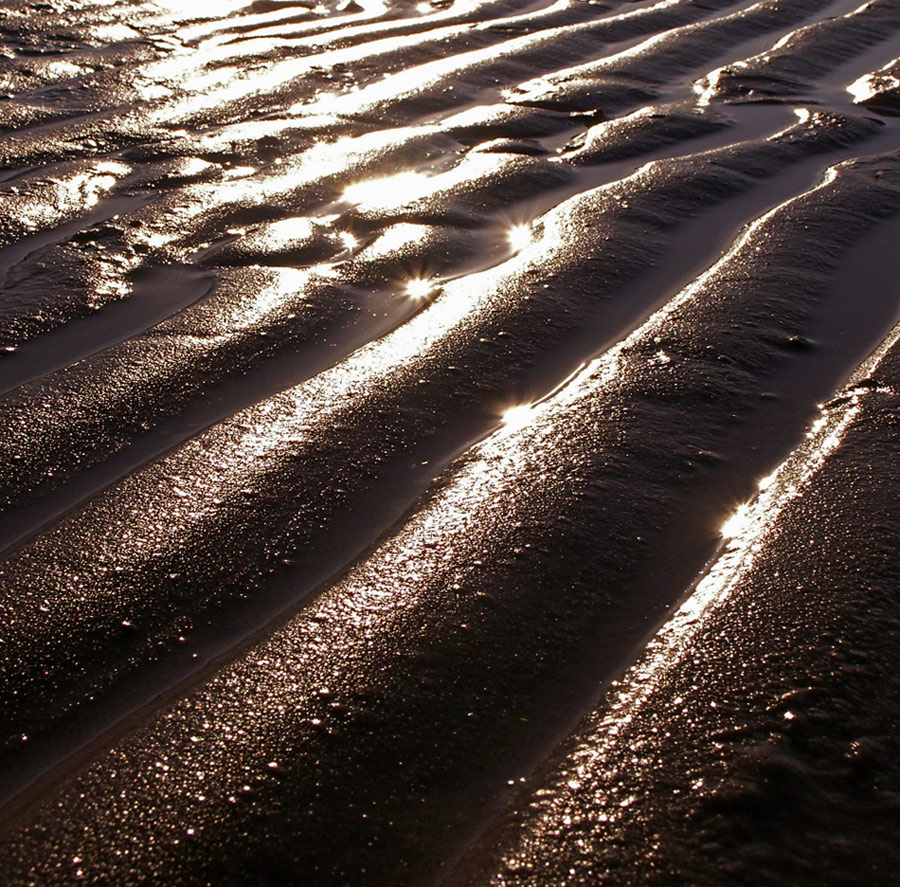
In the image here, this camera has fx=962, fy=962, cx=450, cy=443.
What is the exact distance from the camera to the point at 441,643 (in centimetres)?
148

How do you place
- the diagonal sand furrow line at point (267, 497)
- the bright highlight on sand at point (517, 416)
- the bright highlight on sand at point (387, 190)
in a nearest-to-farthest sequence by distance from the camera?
the diagonal sand furrow line at point (267, 497) → the bright highlight on sand at point (517, 416) → the bright highlight on sand at point (387, 190)

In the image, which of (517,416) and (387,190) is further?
(387,190)

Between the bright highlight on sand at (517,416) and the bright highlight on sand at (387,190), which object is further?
the bright highlight on sand at (387,190)

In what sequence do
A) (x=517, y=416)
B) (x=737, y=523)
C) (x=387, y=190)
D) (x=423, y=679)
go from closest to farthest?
(x=423, y=679)
(x=737, y=523)
(x=517, y=416)
(x=387, y=190)

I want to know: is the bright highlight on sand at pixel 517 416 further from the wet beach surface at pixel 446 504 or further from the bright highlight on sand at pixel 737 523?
the bright highlight on sand at pixel 737 523

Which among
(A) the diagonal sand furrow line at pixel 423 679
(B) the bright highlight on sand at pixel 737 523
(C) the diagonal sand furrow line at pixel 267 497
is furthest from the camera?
(B) the bright highlight on sand at pixel 737 523

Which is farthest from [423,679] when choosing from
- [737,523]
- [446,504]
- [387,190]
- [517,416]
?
[387,190]

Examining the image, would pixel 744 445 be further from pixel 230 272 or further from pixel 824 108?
pixel 824 108

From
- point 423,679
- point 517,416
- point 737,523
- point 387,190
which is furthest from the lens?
point 387,190

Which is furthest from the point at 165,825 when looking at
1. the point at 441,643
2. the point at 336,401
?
the point at 336,401

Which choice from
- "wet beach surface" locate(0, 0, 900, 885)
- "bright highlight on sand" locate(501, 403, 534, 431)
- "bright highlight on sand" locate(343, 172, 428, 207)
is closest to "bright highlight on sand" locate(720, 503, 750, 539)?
"wet beach surface" locate(0, 0, 900, 885)

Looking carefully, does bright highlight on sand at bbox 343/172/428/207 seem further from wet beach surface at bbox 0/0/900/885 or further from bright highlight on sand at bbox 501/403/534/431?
bright highlight on sand at bbox 501/403/534/431

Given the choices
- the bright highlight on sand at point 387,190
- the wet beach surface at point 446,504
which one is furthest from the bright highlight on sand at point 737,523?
the bright highlight on sand at point 387,190

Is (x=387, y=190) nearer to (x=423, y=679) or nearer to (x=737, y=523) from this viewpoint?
(x=737, y=523)
